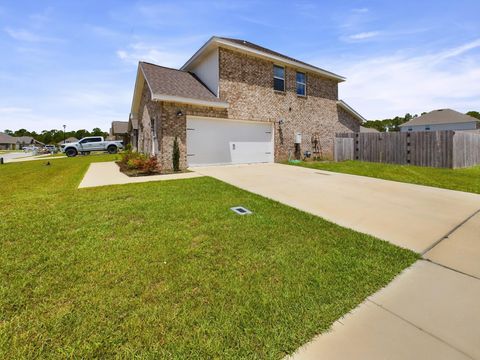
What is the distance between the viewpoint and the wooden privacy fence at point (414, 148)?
41.6ft

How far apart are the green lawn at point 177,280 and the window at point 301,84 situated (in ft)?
42.3

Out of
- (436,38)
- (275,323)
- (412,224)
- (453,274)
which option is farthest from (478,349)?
(436,38)

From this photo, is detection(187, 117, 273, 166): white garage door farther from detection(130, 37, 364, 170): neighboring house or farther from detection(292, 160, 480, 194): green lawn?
detection(292, 160, 480, 194): green lawn

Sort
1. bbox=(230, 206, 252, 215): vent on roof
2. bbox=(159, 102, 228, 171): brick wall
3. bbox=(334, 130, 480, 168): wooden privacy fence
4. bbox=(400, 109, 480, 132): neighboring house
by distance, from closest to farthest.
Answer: bbox=(230, 206, 252, 215): vent on roof < bbox=(159, 102, 228, 171): brick wall < bbox=(334, 130, 480, 168): wooden privacy fence < bbox=(400, 109, 480, 132): neighboring house

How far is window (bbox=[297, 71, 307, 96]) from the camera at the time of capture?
1531 cm

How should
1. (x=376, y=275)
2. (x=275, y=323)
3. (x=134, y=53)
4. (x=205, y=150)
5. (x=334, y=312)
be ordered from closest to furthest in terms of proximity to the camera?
1. (x=275, y=323)
2. (x=334, y=312)
3. (x=376, y=275)
4. (x=205, y=150)
5. (x=134, y=53)

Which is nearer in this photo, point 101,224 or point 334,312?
point 334,312

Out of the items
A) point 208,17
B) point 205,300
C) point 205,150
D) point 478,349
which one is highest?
point 208,17

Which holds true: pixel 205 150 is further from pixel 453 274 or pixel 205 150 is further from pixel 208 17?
pixel 453 274

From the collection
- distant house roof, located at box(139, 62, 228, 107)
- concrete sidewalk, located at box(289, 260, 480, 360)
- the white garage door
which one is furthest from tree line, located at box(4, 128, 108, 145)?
concrete sidewalk, located at box(289, 260, 480, 360)

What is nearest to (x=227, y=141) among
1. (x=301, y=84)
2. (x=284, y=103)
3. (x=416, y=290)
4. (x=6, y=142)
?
(x=284, y=103)

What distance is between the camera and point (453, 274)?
8.77 ft

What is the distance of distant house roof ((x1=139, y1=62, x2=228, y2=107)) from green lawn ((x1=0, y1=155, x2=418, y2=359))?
7.05 m

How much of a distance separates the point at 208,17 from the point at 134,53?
19.9 feet
